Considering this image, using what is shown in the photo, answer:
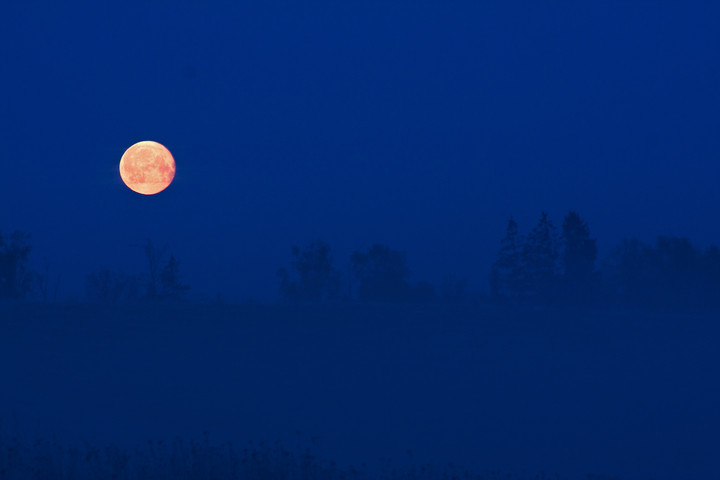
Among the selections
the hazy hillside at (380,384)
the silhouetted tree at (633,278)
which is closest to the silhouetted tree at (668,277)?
the silhouetted tree at (633,278)

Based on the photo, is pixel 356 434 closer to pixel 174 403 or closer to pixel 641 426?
pixel 174 403

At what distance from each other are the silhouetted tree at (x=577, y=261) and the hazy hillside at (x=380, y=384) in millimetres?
20085

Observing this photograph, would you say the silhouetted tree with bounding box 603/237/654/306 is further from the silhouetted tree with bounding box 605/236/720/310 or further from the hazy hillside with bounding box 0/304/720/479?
the hazy hillside with bounding box 0/304/720/479

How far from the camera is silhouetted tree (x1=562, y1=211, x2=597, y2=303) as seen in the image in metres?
49.9

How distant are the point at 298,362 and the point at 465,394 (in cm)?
504

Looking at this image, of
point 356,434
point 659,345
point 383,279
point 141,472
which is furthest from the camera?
point 383,279

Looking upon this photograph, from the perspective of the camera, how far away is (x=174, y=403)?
17.8 metres

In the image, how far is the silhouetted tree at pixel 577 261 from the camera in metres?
49.9

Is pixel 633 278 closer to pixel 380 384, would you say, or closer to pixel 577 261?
pixel 577 261

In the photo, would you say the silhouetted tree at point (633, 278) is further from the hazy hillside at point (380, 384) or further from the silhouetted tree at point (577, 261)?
the hazy hillside at point (380, 384)

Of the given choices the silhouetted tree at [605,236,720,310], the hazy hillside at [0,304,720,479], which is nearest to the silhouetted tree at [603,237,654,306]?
the silhouetted tree at [605,236,720,310]

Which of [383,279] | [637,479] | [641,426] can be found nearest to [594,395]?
[641,426]

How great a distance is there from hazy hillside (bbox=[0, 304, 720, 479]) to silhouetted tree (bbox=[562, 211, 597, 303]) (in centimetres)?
2008

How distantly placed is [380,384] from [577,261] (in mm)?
33824
